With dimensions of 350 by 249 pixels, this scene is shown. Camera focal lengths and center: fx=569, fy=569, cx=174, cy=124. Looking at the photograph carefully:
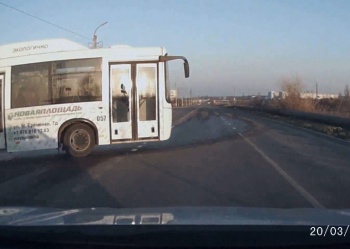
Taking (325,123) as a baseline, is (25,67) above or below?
above

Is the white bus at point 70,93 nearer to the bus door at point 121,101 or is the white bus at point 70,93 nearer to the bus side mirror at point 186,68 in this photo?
the bus door at point 121,101

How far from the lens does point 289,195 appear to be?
9.81m

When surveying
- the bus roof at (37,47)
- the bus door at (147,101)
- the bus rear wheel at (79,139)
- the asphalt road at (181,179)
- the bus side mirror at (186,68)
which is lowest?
the asphalt road at (181,179)

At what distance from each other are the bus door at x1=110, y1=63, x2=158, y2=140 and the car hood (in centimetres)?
1097

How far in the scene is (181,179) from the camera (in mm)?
11859

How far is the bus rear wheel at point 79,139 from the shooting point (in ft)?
54.5

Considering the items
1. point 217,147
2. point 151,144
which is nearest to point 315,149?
point 217,147

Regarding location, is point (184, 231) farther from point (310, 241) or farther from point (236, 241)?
point (310, 241)

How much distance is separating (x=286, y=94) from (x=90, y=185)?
245 feet

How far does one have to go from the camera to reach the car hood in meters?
4.72
